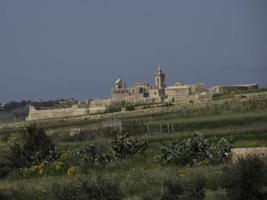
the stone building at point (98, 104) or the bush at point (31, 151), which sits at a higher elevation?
the stone building at point (98, 104)

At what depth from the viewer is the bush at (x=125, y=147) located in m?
28.8

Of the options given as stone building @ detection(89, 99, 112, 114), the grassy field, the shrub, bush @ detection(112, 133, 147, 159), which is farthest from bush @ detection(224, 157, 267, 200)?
stone building @ detection(89, 99, 112, 114)

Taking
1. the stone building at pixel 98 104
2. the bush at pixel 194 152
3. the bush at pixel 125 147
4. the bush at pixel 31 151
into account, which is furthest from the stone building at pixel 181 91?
the bush at pixel 194 152

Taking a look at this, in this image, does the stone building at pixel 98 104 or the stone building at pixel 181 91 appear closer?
the stone building at pixel 181 91

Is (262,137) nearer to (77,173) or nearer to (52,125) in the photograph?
(77,173)

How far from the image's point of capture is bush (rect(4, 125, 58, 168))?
29.8m

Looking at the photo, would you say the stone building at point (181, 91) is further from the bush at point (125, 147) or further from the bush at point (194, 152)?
the bush at point (194, 152)

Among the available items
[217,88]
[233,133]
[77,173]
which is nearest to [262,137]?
[233,133]

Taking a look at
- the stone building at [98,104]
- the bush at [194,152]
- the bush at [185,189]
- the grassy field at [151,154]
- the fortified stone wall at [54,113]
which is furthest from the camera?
the stone building at [98,104]

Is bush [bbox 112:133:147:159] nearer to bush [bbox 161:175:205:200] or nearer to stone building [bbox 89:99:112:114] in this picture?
bush [bbox 161:175:205:200]

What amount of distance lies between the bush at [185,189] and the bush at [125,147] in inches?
509

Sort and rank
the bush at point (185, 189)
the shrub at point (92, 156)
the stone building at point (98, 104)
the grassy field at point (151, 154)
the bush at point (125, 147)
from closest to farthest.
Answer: the bush at point (185, 189)
the grassy field at point (151, 154)
the shrub at point (92, 156)
the bush at point (125, 147)
the stone building at point (98, 104)

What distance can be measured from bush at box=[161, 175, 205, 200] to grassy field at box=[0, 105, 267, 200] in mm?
261

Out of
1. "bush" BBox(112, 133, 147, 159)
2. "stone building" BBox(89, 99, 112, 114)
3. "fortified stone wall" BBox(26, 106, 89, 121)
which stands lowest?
"bush" BBox(112, 133, 147, 159)
